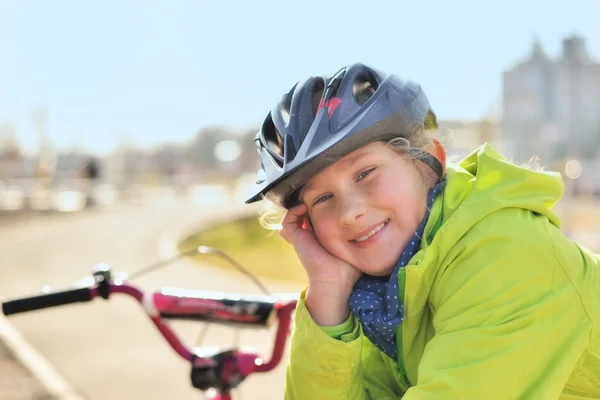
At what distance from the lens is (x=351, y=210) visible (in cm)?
189

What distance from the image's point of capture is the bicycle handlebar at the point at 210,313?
2.16 metres

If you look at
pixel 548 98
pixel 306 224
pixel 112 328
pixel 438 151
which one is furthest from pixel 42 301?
pixel 548 98

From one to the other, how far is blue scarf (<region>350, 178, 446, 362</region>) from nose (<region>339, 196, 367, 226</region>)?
0.17m

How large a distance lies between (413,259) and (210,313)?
0.81 m

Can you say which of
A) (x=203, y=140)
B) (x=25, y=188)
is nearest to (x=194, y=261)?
(x=25, y=188)

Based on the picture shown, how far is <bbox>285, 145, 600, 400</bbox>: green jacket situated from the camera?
5.14 feet

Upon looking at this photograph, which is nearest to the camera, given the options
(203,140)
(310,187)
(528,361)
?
(528,361)

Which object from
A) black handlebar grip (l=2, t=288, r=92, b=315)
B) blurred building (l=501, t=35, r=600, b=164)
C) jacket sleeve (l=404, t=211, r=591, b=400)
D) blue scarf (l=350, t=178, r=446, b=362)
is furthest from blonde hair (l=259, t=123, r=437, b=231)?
blurred building (l=501, t=35, r=600, b=164)

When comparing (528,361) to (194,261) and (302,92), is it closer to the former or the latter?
(302,92)

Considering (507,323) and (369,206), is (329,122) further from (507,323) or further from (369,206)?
(507,323)

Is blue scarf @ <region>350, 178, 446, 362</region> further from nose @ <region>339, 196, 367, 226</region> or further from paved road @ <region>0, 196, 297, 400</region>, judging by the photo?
paved road @ <region>0, 196, 297, 400</region>

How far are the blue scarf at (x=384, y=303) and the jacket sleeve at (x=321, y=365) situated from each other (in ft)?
0.15

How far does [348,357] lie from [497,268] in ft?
1.51

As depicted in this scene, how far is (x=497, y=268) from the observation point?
164 centimetres
